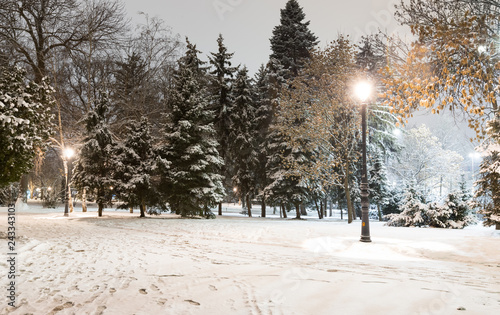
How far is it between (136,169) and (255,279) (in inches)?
731

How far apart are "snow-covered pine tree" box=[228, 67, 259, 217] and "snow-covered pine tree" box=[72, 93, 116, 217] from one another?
10.3 meters

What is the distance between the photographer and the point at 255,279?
5.21 meters

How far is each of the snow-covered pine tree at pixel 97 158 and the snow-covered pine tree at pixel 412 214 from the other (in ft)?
61.3

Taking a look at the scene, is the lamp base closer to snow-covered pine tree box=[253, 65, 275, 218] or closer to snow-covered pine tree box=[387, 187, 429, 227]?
snow-covered pine tree box=[387, 187, 429, 227]

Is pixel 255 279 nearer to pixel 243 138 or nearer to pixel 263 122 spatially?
pixel 243 138

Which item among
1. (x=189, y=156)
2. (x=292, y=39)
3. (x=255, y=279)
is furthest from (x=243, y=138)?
(x=255, y=279)

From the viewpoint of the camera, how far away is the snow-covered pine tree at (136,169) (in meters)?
21.7

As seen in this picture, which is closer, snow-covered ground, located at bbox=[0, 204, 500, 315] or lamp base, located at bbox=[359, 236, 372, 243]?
snow-covered ground, located at bbox=[0, 204, 500, 315]

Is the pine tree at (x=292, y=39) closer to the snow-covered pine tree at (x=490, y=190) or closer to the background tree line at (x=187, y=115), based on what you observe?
the background tree line at (x=187, y=115)

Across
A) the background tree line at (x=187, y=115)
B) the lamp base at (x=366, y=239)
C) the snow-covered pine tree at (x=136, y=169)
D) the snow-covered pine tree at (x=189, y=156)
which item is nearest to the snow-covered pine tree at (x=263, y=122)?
the background tree line at (x=187, y=115)

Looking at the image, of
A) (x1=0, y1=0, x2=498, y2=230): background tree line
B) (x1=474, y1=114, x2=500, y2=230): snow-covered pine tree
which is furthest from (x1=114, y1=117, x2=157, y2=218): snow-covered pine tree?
(x1=474, y1=114, x2=500, y2=230): snow-covered pine tree

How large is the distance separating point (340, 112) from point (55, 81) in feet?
64.4

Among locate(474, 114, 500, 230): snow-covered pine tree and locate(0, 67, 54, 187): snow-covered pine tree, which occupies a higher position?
locate(0, 67, 54, 187): snow-covered pine tree

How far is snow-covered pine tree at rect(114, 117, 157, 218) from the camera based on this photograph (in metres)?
21.7
